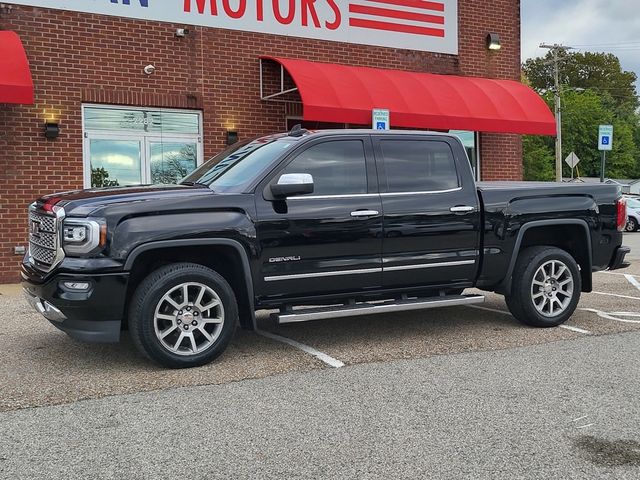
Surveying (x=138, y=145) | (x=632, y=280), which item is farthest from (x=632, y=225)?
(x=138, y=145)

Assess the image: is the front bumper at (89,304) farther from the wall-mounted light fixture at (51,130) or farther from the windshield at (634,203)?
the windshield at (634,203)

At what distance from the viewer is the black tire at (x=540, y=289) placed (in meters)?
6.72

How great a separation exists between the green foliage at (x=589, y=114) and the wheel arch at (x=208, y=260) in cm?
6130

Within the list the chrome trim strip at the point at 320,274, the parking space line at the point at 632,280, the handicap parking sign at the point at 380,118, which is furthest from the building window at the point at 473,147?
the chrome trim strip at the point at 320,274

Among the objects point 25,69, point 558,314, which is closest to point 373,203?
point 558,314

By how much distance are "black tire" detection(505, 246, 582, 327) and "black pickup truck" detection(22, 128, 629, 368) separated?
0.01 metres

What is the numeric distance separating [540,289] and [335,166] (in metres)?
2.52

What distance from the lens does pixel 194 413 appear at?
14.2ft

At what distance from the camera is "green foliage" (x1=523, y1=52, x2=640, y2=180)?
65812 mm

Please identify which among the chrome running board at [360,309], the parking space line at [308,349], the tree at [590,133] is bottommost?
the parking space line at [308,349]

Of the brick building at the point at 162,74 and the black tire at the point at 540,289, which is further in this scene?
the brick building at the point at 162,74

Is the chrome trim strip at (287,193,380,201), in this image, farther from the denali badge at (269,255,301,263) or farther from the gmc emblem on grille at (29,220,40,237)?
the gmc emblem on grille at (29,220,40,237)

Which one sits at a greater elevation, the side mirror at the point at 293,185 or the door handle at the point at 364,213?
the side mirror at the point at 293,185

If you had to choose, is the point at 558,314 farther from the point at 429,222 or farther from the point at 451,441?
the point at 451,441
